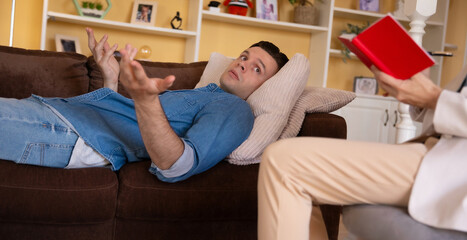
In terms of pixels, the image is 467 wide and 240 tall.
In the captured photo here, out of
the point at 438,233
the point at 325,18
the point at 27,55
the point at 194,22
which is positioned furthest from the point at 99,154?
the point at 325,18

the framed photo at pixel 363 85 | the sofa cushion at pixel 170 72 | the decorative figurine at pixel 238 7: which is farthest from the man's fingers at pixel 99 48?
the framed photo at pixel 363 85

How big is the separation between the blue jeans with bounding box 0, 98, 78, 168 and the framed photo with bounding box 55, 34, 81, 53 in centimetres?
216

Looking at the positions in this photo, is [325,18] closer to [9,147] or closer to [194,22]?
[194,22]

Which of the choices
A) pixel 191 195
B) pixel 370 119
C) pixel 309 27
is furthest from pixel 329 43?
pixel 191 195

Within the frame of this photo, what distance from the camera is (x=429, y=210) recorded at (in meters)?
1.23

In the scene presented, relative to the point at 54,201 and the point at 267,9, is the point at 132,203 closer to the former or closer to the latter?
the point at 54,201

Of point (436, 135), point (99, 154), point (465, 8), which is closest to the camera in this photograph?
point (436, 135)

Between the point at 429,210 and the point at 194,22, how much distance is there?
3.20 meters

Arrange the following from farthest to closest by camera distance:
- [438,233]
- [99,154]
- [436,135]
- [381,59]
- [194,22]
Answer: [194,22] → [99,154] → [436,135] → [381,59] → [438,233]

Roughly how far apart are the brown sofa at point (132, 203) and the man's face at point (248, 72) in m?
0.32

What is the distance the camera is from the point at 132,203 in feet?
6.03

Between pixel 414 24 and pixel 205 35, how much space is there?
6.97 feet

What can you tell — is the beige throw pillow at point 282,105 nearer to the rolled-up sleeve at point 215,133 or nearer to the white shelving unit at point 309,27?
the rolled-up sleeve at point 215,133

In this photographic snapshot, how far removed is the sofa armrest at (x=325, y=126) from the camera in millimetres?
2113
